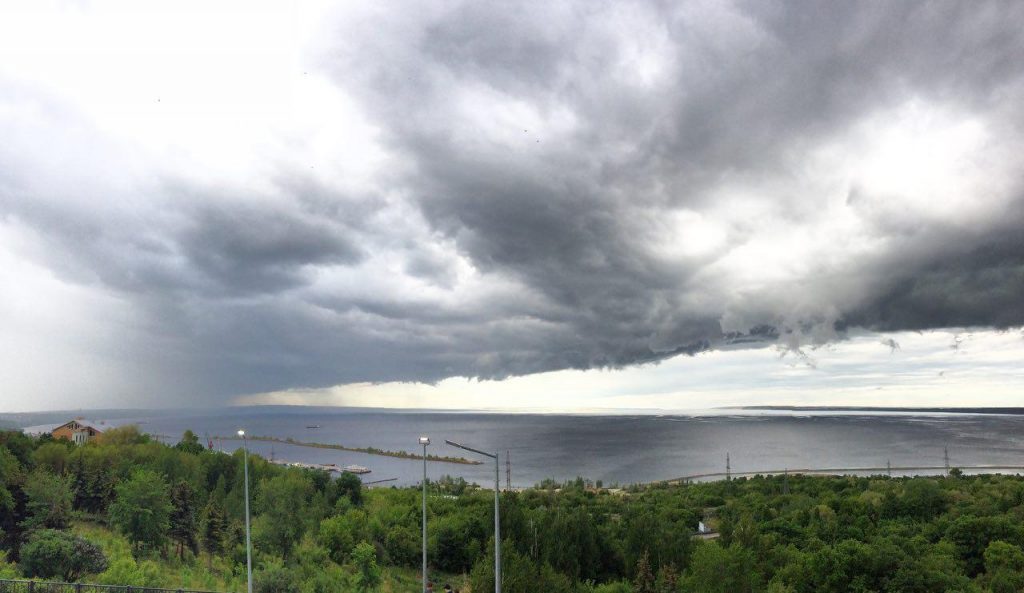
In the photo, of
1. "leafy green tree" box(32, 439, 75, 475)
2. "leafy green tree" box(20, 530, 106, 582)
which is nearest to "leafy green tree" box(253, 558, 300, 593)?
"leafy green tree" box(20, 530, 106, 582)

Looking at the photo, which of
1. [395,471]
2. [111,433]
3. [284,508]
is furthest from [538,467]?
[284,508]

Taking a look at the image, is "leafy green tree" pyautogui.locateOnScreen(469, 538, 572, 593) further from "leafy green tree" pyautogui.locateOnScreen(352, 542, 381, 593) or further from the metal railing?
the metal railing

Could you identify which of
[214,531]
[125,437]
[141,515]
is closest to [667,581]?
[214,531]

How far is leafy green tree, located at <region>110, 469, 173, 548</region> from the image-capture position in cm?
4638

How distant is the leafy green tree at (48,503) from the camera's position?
46719 millimetres

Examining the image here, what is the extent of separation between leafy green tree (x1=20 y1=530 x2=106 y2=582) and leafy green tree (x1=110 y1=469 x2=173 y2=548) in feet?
39.7

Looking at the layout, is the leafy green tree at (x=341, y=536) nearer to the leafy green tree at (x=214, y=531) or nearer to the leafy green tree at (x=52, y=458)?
the leafy green tree at (x=214, y=531)

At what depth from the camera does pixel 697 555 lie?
3612cm

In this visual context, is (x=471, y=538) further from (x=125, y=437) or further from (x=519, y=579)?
(x=125, y=437)

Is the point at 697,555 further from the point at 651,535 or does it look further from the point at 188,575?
the point at 188,575

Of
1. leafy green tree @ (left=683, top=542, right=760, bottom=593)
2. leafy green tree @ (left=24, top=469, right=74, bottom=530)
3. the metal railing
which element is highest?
the metal railing

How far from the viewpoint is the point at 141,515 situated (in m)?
46.2

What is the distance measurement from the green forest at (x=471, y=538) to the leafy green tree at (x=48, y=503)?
13 cm

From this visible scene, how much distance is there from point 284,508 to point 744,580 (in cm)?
3494
